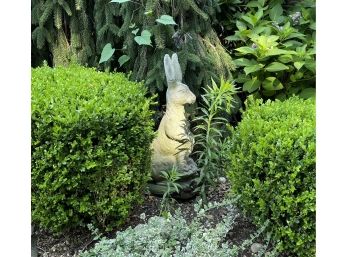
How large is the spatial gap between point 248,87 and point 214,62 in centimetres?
34

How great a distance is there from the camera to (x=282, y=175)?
314 centimetres

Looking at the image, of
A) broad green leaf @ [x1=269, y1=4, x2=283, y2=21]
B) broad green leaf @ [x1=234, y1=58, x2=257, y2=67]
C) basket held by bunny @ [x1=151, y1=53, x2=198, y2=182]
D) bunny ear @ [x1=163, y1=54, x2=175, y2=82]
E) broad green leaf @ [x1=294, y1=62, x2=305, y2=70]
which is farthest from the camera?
broad green leaf @ [x1=269, y1=4, x2=283, y2=21]

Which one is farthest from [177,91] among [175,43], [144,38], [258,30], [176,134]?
[258,30]

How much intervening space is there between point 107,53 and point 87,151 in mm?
1273

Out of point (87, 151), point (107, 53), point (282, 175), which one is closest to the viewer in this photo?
point (282, 175)

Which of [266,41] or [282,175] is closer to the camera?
[282,175]

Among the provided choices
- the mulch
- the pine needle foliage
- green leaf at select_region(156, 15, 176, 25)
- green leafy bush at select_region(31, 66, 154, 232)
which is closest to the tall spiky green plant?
the pine needle foliage

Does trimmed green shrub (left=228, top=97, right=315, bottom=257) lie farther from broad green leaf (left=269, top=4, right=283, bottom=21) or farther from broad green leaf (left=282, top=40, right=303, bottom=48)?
broad green leaf (left=269, top=4, right=283, bottom=21)

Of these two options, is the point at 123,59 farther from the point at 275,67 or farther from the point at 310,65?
the point at 310,65

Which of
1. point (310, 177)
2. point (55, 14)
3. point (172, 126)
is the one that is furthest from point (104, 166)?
point (55, 14)

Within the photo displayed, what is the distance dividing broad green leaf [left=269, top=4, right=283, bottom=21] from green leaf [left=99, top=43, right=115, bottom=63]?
1461 millimetres

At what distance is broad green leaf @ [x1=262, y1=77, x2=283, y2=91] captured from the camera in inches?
181

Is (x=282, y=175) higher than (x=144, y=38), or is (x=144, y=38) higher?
(x=144, y=38)

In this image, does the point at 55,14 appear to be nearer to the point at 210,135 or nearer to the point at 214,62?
the point at 214,62
